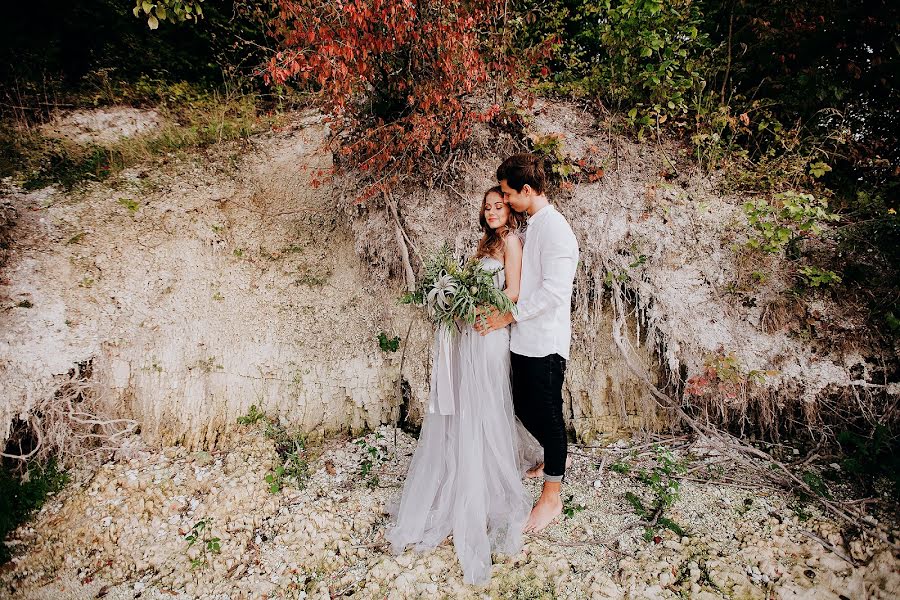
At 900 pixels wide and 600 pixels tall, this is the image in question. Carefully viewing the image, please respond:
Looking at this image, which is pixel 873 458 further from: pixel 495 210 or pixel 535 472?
pixel 495 210

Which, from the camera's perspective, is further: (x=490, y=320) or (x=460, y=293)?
(x=490, y=320)

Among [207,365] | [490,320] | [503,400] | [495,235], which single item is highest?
[495,235]

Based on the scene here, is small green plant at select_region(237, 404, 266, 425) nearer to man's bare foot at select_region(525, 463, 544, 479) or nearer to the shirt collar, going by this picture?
man's bare foot at select_region(525, 463, 544, 479)

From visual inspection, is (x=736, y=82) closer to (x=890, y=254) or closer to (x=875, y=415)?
(x=890, y=254)

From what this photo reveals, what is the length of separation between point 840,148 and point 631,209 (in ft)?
7.82

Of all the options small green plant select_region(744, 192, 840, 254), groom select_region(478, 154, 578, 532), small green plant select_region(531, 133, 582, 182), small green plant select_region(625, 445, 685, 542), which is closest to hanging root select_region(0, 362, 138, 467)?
groom select_region(478, 154, 578, 532)

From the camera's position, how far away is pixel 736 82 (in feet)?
16.1

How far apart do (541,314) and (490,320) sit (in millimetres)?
348

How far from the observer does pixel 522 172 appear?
2.75 m

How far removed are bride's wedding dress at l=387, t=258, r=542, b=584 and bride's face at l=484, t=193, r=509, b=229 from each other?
0.91ft

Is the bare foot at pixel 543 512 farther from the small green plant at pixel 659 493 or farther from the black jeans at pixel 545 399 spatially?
the small green plant at pixel 659 493

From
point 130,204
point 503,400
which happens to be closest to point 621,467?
point 503,400

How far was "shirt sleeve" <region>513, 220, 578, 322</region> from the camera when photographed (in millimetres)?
2654

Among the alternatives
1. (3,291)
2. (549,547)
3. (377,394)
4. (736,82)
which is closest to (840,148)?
(736,82)
